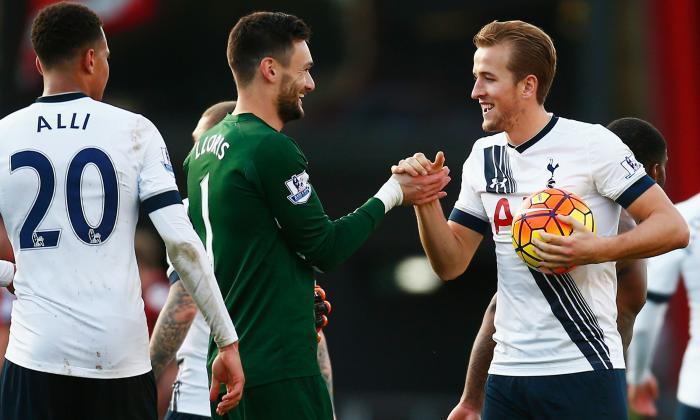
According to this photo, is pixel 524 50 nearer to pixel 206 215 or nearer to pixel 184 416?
pixel 206 215

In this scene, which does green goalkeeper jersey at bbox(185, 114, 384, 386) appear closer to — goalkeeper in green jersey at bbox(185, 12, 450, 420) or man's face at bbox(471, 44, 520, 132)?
goalkeeper in green jersey at bbox(185, 12, 450, 420)

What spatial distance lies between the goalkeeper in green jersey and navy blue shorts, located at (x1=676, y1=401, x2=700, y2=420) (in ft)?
8.64

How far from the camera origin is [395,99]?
16250mm

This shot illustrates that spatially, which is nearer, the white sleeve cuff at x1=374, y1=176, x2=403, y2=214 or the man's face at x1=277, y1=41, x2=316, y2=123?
the man's face at x1=277, y1=41, x2=316, y2=123

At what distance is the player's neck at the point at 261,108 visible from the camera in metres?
5.94

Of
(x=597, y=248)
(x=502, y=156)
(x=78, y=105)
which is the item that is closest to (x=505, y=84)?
(x=502, y=156)

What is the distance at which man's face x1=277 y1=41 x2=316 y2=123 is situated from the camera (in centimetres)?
598

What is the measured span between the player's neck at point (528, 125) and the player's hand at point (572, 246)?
576mm

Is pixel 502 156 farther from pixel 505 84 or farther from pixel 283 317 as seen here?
pixel 283 317

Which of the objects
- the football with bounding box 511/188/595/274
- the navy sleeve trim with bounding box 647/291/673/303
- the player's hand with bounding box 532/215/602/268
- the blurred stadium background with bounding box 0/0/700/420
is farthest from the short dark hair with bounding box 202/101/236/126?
the blurred stadium background with bounding box 0/0/700/420

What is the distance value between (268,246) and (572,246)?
125 cm

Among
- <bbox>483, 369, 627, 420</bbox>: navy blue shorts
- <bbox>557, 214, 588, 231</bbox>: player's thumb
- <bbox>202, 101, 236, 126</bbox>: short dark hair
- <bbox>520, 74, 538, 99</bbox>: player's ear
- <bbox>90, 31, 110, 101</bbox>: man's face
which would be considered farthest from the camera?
<bbox>202, 101, 236, 126</bbox>: short dark hair

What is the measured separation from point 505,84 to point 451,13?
33.9ft

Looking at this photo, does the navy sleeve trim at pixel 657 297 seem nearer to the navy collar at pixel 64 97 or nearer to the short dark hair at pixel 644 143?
the short dark hair at pixel 644 143
